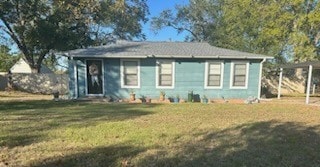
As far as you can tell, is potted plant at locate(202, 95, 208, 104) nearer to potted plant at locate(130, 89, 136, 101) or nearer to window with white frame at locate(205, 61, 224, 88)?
window with white frame at locate(205, 61, 224, 88)

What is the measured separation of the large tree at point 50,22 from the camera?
1908 centimetres

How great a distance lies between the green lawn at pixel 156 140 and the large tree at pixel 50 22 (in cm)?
1060

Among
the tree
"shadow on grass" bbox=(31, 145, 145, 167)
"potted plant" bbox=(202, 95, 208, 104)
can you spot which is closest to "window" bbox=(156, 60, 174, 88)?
"potted plant" bbox=(202, 95, 208, 104)

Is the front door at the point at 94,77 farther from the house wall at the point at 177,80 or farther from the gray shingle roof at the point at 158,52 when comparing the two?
the gray shingle roof at the point at 158,52

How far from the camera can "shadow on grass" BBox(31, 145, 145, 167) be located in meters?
4.50

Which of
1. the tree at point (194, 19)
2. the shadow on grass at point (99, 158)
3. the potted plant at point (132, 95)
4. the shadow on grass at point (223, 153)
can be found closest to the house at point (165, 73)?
the potted plant at point (132, 95)

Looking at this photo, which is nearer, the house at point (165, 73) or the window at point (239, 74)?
the house at point (165, 73)

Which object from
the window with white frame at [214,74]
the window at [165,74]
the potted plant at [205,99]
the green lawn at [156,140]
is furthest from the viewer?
the window with white frame at [214,74]

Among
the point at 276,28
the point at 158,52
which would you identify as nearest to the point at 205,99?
the point at 158,52

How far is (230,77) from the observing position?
46.3ft

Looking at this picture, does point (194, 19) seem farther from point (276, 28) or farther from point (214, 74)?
point (214, 74)

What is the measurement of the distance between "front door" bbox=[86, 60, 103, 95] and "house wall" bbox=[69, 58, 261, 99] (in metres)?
0.23

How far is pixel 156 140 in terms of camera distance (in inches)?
235

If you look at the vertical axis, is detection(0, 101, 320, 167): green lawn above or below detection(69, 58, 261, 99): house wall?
below
